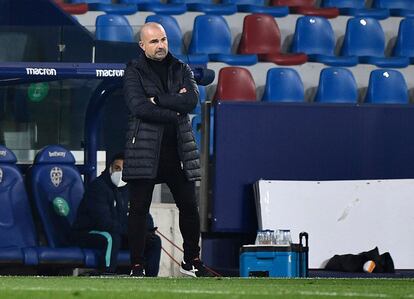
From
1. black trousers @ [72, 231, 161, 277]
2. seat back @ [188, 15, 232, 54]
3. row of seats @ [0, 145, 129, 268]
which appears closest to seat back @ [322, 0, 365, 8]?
seat back @ [188, 15, 232, 54]

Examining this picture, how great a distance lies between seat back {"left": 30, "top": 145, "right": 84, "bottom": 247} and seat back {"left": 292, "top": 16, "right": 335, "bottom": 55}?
17.5 ft

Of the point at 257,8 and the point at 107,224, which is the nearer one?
the point at 107,224

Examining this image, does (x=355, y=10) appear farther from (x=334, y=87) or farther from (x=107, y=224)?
(x=107, y=224)

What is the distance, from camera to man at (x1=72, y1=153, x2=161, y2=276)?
10773 mm

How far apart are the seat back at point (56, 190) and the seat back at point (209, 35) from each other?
4.30m

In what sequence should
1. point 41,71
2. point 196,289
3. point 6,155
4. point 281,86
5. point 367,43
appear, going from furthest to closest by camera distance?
point 367,43, point 281,86, point 6,155, point 41,71, point 196,289

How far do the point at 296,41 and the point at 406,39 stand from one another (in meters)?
1.49

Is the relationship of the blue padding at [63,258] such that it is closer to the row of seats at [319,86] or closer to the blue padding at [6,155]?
the blue padding at [6,155]

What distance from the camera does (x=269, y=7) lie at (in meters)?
16.2

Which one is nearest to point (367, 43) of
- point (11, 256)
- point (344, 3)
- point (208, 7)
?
point (344, 3)

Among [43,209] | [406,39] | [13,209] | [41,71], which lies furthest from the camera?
[406,39]

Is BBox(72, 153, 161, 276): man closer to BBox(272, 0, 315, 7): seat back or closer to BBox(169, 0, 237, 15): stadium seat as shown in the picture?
BBox(169, 0, 237, 15): stadium seat

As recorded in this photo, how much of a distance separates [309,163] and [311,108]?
1.53 feet

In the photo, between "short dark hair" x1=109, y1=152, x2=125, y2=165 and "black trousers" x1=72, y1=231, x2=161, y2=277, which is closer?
"black trousers" x1=72, y1=231, x2=161, y2=277
